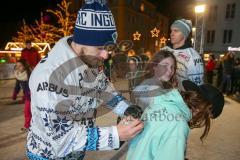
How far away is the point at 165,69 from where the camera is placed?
272cm

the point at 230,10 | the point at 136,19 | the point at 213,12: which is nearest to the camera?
the point at 230,10

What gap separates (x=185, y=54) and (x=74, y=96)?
8.48 feet

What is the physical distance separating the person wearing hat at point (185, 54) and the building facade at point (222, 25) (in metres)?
41.4

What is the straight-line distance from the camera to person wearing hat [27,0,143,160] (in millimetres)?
1688

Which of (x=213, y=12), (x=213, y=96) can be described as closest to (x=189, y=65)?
(x=213, y=96)

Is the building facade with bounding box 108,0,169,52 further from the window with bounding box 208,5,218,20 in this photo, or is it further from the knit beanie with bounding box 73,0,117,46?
the knit beanie with bounding box 73,0,117,46

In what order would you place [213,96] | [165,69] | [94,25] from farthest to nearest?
[165,69], [213,96], [94,25]

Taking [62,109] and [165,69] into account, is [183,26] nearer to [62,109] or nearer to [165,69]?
[165,69]

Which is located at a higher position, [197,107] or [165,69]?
[165,69]

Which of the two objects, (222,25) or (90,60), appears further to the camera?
(222,25)

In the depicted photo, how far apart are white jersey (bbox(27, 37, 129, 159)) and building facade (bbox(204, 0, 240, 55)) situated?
144 ft

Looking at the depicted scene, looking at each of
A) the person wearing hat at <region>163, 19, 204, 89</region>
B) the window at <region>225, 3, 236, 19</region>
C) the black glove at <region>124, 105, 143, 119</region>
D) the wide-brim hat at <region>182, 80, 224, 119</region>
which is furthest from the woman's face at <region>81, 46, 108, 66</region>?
the window at <region>225, 3, 236, 19</region>

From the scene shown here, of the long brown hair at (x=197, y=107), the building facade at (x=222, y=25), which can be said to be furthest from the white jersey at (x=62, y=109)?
the building facade at (x=222, y=25)

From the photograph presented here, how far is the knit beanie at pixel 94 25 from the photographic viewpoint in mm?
1852
